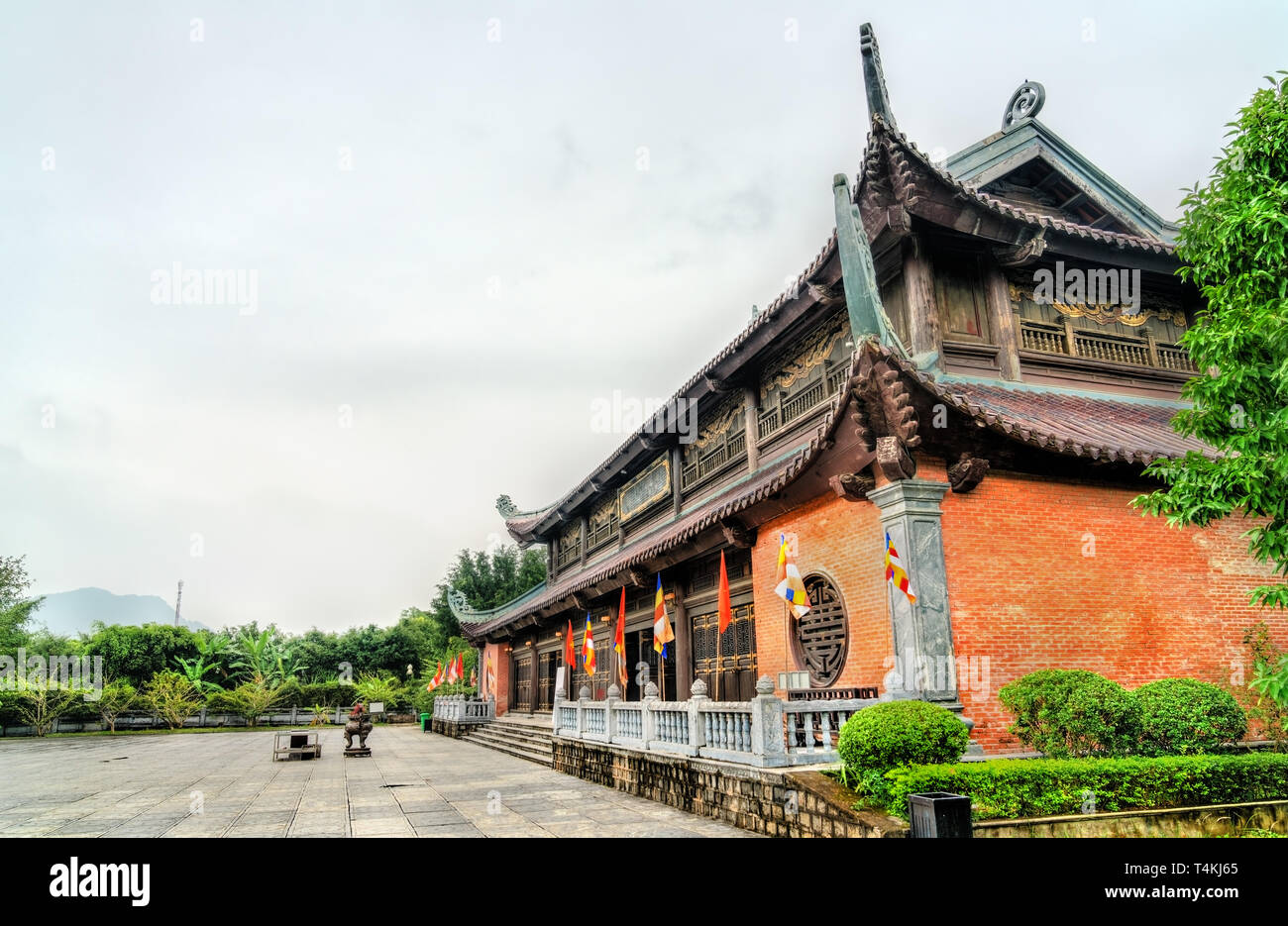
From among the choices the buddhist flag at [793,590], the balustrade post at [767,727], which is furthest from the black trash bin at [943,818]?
the buddhist flag at [793,590]

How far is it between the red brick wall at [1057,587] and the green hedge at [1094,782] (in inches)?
56.1

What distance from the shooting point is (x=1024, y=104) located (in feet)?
38.5

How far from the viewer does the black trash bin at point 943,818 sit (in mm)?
4238

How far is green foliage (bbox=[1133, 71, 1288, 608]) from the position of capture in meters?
5.16

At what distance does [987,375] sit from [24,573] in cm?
4740

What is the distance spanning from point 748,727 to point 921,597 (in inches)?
83.9

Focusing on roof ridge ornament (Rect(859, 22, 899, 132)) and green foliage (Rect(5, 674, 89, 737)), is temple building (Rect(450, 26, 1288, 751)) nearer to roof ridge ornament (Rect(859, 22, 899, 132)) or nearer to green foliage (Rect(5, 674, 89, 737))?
roof ridge ornament (Rect(859, 22, 899, 132))

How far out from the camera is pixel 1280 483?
510 cm

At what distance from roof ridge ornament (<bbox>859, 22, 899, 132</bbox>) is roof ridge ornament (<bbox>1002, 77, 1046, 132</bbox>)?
13.7 feet

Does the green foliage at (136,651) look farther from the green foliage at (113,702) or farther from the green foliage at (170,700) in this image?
the green foliage at (113,702)

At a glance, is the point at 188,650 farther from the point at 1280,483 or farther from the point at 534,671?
the point at 1280,483

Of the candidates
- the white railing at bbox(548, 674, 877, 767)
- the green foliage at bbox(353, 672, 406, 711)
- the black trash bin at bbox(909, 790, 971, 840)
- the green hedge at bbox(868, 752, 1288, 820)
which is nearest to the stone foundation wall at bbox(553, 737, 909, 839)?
the white railing at bbox(548, 674, 877, 767)

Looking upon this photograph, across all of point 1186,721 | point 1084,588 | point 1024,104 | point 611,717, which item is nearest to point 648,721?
point 611,717
